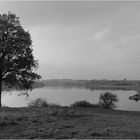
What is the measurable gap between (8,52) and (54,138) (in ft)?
52.9

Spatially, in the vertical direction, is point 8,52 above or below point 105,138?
above

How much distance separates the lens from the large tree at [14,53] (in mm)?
23328

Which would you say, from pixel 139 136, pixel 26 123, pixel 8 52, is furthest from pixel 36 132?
pixel 8 52

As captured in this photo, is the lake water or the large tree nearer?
the large tree

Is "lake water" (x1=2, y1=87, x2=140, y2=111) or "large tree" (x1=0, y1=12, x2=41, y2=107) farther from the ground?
"large tree" (x1=0, y1=12, x2=41, y2=107)

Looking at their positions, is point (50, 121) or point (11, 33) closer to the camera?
point (50, 121)

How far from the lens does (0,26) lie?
23.3 m

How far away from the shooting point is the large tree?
76.5 feet

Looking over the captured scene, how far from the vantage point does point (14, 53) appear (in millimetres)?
23719

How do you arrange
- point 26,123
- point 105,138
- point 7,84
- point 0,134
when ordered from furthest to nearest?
point 7,84, point 26,123, point 0,134, point 105,138

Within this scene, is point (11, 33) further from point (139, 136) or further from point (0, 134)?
point (139, 136)

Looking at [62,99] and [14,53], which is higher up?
[14,53]

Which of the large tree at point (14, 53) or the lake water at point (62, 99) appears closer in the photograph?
the large tree at point (14, 53)

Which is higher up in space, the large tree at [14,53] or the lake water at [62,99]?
the large tree at [14,53]
